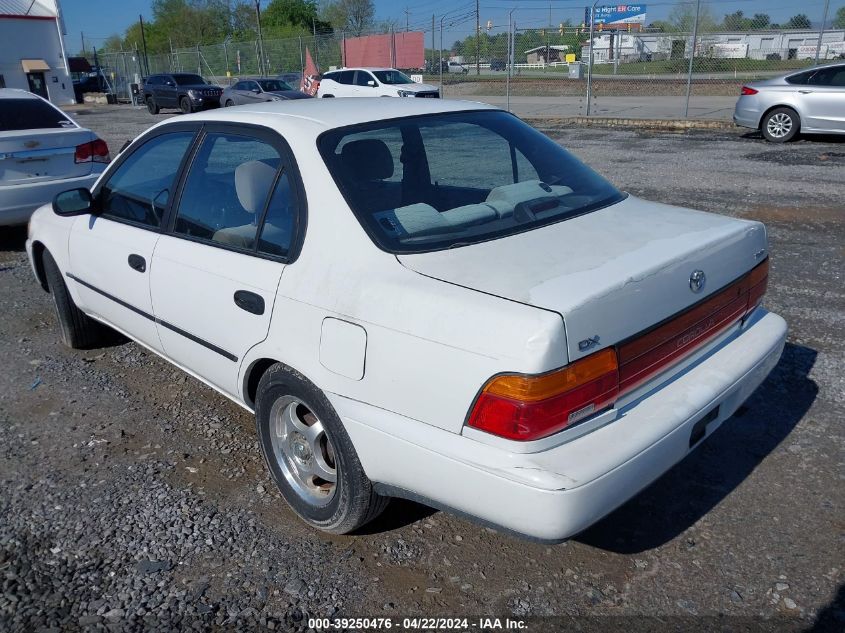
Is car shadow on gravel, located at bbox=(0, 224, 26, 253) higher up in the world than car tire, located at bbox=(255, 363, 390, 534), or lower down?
lower down

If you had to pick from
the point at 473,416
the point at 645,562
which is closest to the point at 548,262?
the point at 473,416

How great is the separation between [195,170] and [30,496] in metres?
1.70

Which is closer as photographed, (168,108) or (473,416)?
(473,416)

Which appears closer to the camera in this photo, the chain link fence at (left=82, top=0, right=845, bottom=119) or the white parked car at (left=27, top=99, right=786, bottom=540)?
the white parked car at (left=27, top=99, right=786, bottom=540)

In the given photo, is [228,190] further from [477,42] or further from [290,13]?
[290,13]

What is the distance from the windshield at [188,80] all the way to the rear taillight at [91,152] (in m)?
21.9

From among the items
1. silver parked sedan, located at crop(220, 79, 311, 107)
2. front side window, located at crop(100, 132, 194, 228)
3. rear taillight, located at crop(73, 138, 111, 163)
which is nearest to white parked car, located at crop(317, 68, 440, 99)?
silver parked sedan, located at crop(220, 79, 311, 107)

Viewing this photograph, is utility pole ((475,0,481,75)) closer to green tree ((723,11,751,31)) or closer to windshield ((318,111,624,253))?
green tree ((723,11,751,31))

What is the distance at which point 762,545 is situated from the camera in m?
2.83

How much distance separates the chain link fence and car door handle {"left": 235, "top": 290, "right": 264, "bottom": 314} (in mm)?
17771

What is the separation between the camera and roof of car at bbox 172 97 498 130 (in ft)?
10.2

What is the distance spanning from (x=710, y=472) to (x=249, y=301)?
2230mm

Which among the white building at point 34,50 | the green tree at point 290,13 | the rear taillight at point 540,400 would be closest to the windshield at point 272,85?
the white building at point 34,50

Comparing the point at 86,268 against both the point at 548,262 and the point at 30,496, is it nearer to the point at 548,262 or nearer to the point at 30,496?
the point at 30,496
